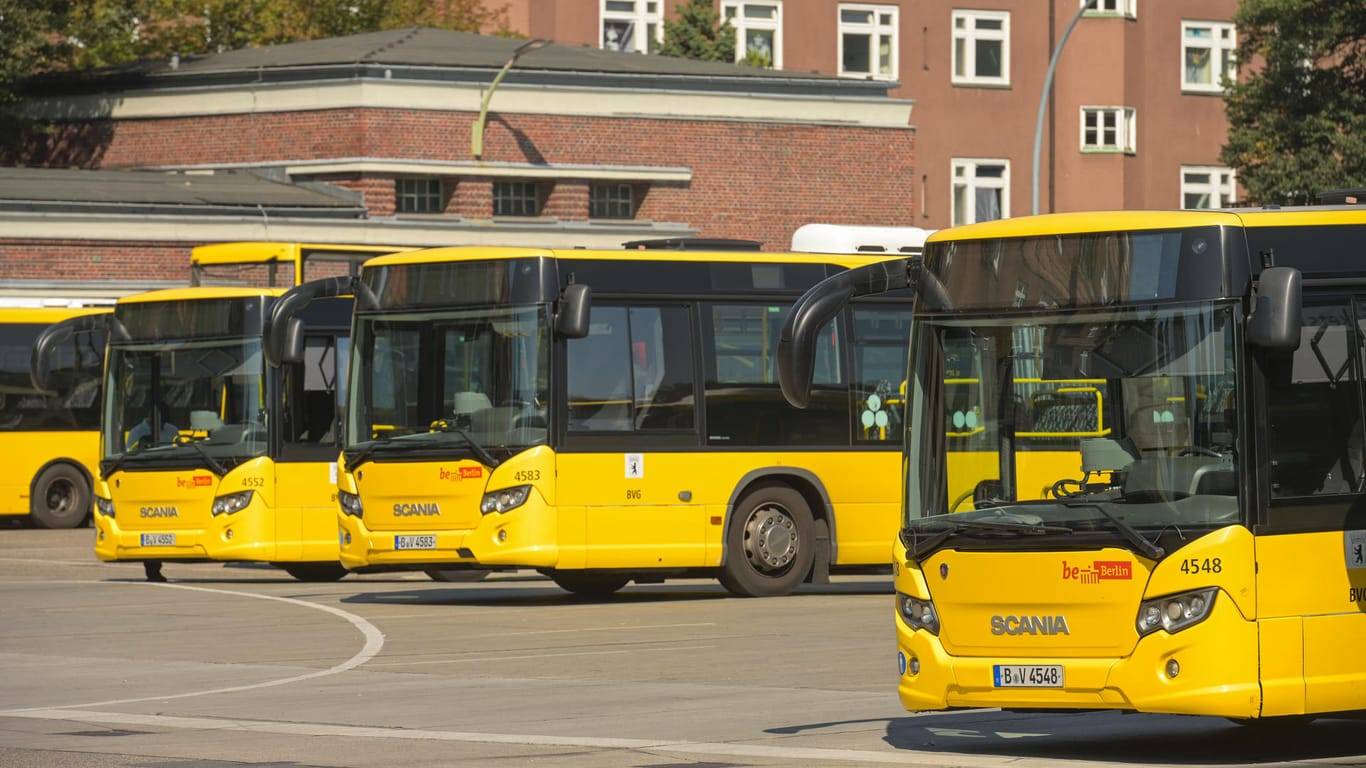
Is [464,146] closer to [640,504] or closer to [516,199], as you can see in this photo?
[516,199]

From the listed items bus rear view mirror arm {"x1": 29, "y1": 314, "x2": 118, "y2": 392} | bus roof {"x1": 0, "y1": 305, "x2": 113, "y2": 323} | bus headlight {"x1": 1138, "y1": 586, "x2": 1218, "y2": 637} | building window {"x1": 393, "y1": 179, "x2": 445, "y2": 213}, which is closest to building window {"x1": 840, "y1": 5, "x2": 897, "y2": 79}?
building window {"x1": 393, "y1": 179, "x2": 445, "y2": 213}

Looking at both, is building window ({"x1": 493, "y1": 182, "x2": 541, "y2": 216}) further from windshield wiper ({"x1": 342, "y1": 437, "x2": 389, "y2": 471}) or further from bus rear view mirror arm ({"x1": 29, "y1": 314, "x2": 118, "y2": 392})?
windshield wiper ({"x1": 342, "y1": 437, "x2": 389, "y2": 471})

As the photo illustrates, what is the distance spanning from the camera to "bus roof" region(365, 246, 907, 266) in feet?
70.3

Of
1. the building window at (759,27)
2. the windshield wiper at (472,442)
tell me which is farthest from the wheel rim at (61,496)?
the building window at (759,27)

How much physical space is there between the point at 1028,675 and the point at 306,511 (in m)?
15.0

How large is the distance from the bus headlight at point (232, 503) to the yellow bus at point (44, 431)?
12838mm

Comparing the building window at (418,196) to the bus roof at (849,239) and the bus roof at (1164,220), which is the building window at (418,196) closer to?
the bus roof at (849,239)

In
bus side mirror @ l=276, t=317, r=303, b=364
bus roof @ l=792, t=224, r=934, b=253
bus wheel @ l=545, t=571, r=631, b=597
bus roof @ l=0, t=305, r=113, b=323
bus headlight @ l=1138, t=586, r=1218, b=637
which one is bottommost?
bus wheel @ l=545, t=571, r=631, b=597

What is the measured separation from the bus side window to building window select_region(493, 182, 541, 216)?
41.3 m

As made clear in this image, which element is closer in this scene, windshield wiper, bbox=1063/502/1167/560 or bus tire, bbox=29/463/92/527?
windshield wiper, bbox=1063/502/1167/560

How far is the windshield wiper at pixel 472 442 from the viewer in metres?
21.1

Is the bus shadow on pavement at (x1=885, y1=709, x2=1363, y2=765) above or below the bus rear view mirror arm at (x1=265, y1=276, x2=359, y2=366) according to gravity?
below

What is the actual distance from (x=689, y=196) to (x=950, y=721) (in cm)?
4161

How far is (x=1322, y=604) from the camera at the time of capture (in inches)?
449
